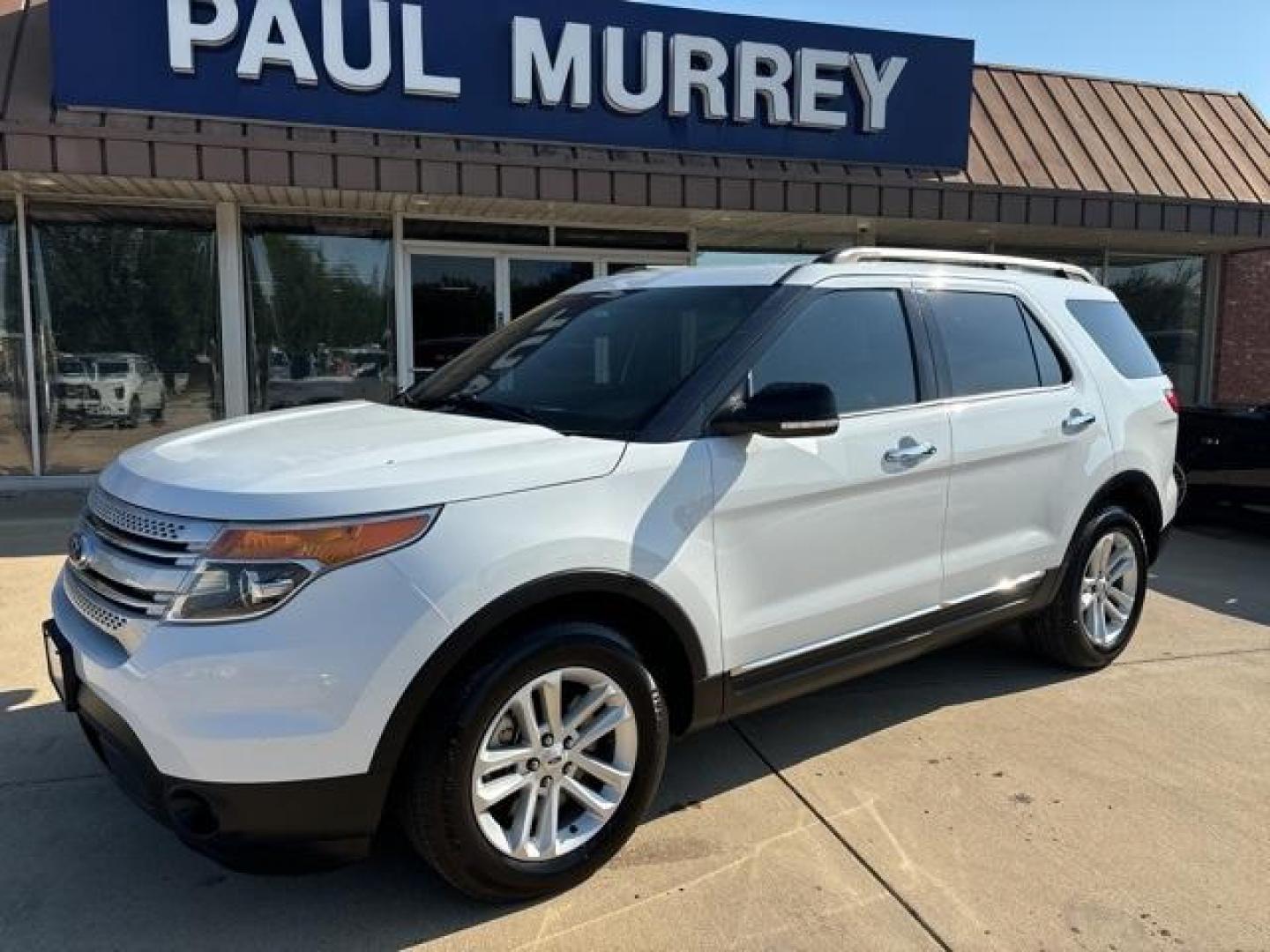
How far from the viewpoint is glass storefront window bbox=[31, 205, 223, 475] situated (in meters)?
9.20

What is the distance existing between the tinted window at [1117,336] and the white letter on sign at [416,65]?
5394 mm

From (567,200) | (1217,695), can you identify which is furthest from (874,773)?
(567,200)

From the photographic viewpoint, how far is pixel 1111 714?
165 inches

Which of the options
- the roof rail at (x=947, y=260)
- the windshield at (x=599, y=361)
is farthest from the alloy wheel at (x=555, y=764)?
the roof rail at (x=947, y=260)

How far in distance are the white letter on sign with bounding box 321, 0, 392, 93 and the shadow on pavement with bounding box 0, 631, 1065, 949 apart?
18.0 feet

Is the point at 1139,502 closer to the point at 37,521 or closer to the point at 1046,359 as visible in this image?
the point at 1046,359

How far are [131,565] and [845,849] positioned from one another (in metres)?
2.22

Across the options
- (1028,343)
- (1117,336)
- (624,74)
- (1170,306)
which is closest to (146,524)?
(1028,343)

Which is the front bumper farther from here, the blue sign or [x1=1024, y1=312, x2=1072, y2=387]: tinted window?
the blue sign

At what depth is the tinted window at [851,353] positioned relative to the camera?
3383 millimetres

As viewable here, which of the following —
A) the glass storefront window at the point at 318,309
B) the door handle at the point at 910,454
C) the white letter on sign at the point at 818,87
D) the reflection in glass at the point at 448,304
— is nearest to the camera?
the door handle at the point at 910,454

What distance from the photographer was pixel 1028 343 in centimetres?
434

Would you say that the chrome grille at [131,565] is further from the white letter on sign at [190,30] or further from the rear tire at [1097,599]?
the white letter on sign at [190,30]

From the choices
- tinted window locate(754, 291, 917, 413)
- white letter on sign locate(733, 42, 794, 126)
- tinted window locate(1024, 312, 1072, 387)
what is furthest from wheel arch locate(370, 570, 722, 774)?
white letter on sign locate(733, 42, 794, 126)
